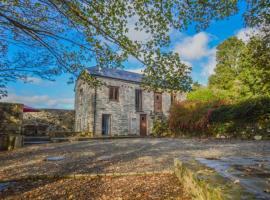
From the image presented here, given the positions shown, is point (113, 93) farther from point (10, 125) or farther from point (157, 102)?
point (10, 125)

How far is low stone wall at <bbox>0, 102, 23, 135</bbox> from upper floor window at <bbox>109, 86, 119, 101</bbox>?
1033cm

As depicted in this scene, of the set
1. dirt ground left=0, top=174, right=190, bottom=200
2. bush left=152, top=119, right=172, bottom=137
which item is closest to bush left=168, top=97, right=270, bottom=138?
bush left=152, top=119, right=172, bottom=137

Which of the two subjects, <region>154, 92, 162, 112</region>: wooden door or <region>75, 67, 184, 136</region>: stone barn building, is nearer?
<region>75, 67, 184, 136</region>: stone barn building

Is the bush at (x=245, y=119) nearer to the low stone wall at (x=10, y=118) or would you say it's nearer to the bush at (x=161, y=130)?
the bush at (x=161, y=130)

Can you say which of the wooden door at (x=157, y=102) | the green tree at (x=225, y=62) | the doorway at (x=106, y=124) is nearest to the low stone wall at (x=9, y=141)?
the doorway at (x=106, y=124)

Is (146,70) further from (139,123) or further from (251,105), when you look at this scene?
(139,123)

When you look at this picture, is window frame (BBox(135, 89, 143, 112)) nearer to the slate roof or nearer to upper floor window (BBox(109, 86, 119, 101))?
the slate roof

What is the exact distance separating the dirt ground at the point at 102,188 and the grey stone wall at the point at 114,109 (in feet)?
45.9

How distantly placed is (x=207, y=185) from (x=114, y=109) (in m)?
17.1

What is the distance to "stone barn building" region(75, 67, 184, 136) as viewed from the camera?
18125mm

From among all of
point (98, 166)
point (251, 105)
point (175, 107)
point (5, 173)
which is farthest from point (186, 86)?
point (175, 107)

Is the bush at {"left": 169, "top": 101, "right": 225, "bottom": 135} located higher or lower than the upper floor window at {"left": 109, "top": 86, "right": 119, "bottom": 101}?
lower

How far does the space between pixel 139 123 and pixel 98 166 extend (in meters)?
15.8

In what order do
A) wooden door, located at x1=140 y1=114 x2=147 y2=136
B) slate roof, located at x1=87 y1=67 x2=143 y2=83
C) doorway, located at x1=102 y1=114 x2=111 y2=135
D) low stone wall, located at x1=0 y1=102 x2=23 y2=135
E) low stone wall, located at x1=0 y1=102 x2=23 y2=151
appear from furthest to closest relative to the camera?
wooden door, located at x1=140 y1=114 x2=147 y2=136
slate roof, located at x1=87 y1=67 x2=143 y2=83
doorway, located at x1=102 y1=114 x2=111 y2=135
low stone wall, located at x1=0 y1=102 x2=23 y2=135
low stone wall, located at x1=0 y1=102 x2=23 y2=151
